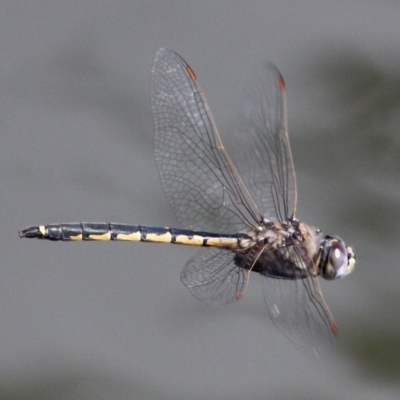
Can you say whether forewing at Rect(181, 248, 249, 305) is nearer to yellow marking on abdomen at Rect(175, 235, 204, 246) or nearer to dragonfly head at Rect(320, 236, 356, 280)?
yellow marking on abdomen at Rect(175, 235, 204, 246)

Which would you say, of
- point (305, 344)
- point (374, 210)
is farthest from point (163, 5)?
point (305, 344)

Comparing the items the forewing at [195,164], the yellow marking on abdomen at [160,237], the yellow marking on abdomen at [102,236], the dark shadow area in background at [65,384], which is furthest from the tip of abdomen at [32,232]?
the dark shadow area in background at [65,384]

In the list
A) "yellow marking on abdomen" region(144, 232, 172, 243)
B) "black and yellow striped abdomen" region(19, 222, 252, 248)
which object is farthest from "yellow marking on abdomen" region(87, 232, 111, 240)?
"yellow marking on abdomen" region(144, 232, 172, 243)

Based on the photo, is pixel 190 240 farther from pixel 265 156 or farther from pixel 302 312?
pixel 302 312

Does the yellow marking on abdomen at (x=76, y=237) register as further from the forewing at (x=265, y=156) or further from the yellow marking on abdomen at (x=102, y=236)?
the forewing at (x=265, y=156)

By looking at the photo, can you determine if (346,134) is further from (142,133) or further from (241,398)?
(241,398)

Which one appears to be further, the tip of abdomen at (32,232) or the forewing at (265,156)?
the forewing at (265,156)

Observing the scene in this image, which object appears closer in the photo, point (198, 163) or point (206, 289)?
point (206, 289)
